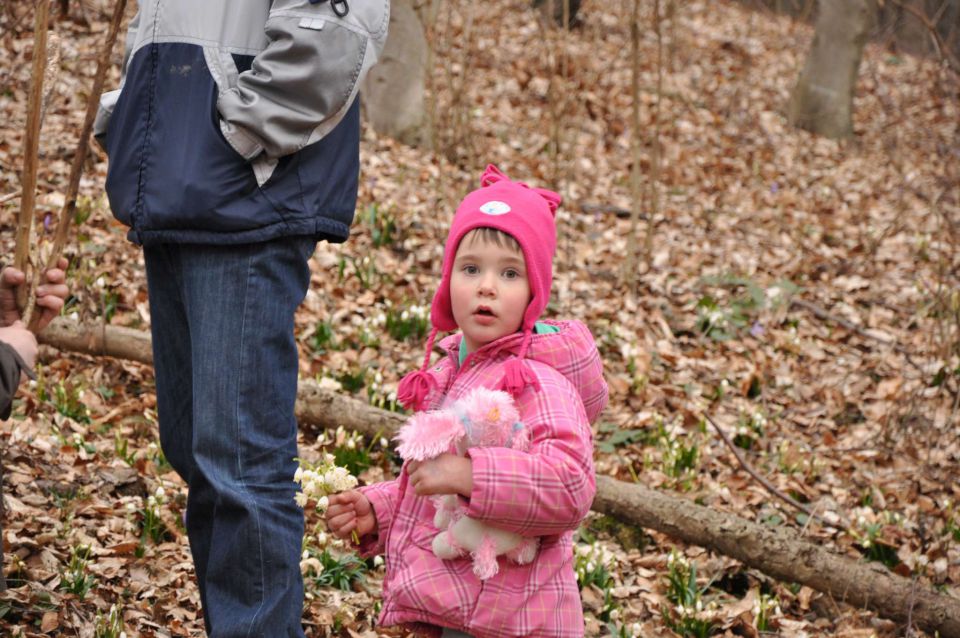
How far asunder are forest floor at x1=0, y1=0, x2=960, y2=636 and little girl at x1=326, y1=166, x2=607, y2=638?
4.21 ft

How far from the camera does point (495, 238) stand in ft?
7.33

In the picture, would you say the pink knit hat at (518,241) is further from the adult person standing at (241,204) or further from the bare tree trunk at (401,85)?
the bare tree trunk at (401,85)

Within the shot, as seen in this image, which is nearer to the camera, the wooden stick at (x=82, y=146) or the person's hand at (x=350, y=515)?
the person's hand at (x=350, y=515)

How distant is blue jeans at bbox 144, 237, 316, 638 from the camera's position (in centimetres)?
247

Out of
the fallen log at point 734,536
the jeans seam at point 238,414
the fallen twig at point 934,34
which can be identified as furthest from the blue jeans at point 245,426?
the fallen twig at point 934,34

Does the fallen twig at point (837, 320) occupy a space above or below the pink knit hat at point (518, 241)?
below

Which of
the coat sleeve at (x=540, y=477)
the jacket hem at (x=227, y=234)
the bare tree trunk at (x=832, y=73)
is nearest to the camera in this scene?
the coat sleeve at (x=540, y=477)

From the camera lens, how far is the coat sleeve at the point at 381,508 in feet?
7.69

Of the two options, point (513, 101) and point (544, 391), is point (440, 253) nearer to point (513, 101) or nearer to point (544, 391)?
point (513, 101)

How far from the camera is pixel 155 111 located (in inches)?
98.4

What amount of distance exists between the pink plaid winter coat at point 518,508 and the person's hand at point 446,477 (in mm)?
30

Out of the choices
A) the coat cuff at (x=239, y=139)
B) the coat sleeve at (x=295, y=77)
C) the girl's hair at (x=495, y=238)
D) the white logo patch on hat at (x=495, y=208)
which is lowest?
the girl's hair at (x=495, y=238)

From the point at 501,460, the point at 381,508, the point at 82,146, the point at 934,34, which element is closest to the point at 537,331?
the point at 501,460

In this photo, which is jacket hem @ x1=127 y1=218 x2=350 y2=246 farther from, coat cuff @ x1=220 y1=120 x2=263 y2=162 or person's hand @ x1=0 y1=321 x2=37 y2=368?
person's hand @ x1=0 y1=321 x2=37 y2=368
